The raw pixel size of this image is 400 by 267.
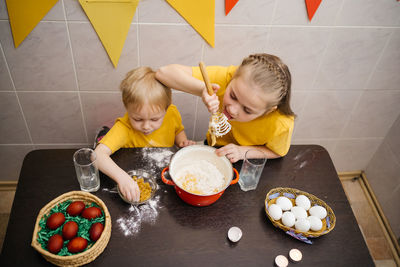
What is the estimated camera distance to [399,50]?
5.61ft

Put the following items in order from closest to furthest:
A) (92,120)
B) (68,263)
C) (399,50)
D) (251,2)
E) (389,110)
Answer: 1. (68,263)
2. (251,2)
3. (399,50)
4. (92,120)
5. (389,110)

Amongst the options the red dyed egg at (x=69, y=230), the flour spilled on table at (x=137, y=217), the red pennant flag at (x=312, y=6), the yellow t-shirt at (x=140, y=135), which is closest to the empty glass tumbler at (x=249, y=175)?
the flour spilled on table at (x=137, y=217)

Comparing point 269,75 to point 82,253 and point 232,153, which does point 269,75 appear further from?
point 82,253

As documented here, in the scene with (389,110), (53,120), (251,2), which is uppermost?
(251,2)

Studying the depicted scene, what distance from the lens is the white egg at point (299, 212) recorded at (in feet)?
3.35

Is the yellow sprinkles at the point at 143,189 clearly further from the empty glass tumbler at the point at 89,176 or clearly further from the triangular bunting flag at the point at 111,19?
the triangular bunting flag at the point at 111,19

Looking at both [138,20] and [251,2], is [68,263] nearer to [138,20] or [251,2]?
[138,20]

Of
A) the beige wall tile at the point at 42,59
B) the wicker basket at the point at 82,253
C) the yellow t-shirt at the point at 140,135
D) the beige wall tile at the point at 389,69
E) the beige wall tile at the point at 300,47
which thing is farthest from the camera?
the beige wall tile at the point at 389,69

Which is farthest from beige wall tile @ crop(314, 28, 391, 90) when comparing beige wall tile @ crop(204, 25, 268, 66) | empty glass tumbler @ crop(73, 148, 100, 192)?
empty glass tumbler @ crop(73, 148, 100, 192)

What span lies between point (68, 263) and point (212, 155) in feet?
2.08

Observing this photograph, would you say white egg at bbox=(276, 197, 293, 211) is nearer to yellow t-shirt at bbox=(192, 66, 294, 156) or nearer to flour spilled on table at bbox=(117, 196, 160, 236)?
yellow t-shirt at bbox=(192, 66, 294, 156)

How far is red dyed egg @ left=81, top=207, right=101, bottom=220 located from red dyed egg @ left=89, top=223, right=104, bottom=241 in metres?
0.04

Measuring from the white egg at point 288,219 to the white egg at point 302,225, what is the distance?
2cm

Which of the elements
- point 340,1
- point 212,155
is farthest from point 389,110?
point 212,155
